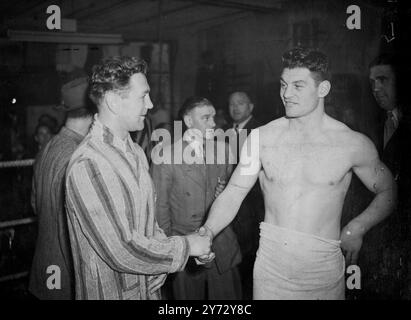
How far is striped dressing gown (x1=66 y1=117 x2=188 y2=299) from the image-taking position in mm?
1442

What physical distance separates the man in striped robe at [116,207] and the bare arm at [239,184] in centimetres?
38

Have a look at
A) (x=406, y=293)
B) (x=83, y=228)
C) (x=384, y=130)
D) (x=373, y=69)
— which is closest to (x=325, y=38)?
(x=373, y=69)

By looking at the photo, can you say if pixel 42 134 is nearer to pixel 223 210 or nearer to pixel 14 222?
pixel 14 222

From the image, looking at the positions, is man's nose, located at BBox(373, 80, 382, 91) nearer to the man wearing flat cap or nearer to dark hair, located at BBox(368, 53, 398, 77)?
dark hair, located at BBox(368, 53, 398, 77)

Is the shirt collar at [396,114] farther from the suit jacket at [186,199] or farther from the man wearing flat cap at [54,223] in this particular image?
the man wearing flat cap at [54,223]

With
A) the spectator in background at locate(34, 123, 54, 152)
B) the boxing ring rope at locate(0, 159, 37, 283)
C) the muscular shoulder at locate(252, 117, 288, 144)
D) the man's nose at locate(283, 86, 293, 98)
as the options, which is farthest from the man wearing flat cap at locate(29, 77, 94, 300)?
the spectator in background at locate(34, 123, 54, 152)

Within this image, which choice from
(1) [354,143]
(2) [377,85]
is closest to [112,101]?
(1) [354,143]

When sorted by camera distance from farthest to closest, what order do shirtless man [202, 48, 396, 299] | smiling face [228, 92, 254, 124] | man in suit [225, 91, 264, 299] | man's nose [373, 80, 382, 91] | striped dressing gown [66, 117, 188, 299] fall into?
1. smiling face [228, 92, 254, 124]
2. man in suit [225, 91, 264, 299]
3. man's nose [373, 80, 382, 91]
4. shirtless man [202, 48, 396, 299]
5. striped dressing gown [66, 117, 188, 299]

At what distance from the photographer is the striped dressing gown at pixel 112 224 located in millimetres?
1442

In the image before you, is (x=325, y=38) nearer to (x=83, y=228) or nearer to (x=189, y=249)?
(x=189, y=249)

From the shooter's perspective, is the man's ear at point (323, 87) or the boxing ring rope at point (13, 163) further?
the boxing ring rope at point (13, 163)

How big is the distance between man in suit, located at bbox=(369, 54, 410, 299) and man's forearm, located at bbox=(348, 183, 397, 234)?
0.45 ft

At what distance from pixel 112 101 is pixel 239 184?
986 mm

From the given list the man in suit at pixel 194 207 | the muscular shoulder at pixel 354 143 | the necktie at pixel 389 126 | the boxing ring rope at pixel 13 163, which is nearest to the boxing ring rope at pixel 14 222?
the boxing ring rope at pixel 13 163
